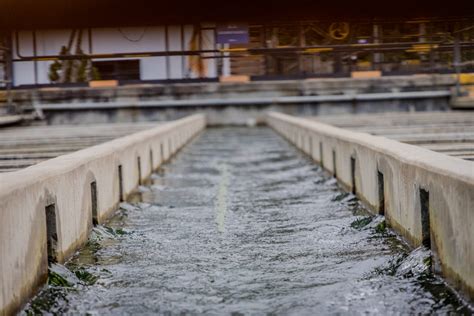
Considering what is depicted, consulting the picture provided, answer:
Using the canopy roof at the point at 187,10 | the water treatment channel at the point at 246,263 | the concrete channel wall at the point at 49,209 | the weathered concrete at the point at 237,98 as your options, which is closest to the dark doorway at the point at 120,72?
the weathered concrete at the point at 237,98

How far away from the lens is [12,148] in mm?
12469

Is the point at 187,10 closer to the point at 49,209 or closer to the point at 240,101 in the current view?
the point at 49,209

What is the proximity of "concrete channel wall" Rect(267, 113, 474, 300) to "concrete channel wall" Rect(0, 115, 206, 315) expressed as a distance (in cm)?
216

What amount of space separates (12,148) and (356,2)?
9743 millimetres

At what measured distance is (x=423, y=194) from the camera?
587 centimetres

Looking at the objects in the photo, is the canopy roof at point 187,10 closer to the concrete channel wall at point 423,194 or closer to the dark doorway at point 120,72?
the concrete channel wall at point 423,194

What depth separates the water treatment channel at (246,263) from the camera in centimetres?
488

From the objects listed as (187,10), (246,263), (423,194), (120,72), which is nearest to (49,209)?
(246,263)

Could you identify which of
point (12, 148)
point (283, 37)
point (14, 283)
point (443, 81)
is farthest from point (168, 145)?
point (443, 81)

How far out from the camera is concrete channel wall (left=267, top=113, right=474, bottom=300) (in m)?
4.75

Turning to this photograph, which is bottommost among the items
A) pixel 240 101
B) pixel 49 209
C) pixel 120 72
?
pixel 49 209

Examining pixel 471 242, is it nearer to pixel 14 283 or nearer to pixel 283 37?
pixel 14 283

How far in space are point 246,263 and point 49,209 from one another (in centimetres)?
124

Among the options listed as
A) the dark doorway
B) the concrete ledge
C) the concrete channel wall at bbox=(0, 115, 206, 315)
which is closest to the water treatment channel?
the concrete channel wall at bbox=(0, 115, 206, 315)
